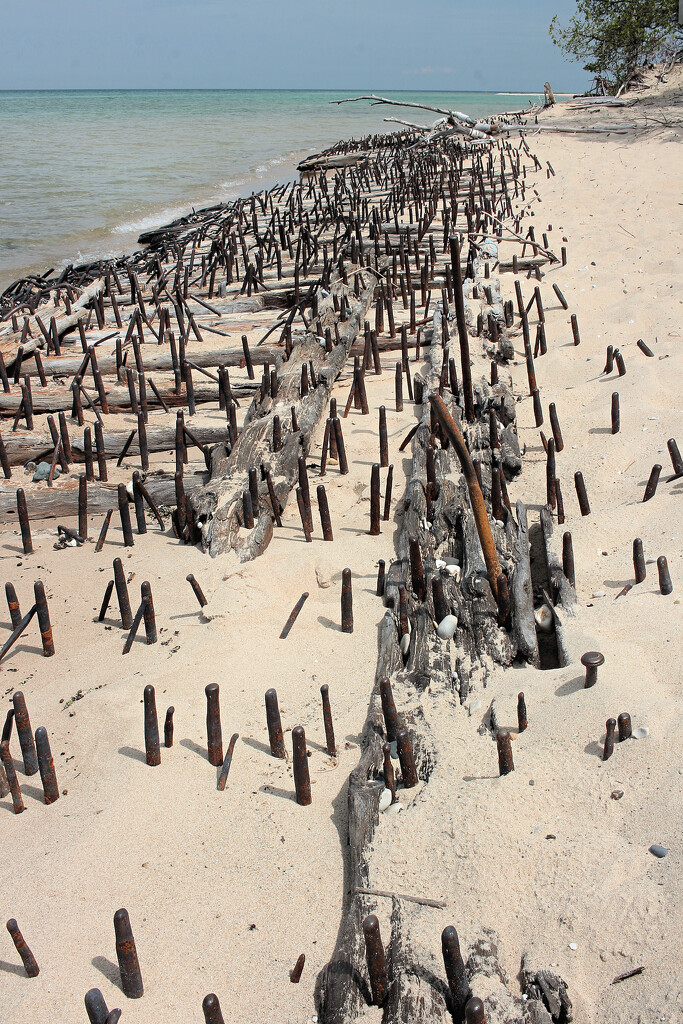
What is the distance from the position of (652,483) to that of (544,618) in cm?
116

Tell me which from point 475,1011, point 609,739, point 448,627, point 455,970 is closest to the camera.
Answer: point 475,1011

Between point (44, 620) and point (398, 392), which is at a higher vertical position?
point (398, 392)

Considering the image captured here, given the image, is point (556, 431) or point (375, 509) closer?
point (375, 509)

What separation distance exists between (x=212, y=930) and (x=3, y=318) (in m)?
7.47

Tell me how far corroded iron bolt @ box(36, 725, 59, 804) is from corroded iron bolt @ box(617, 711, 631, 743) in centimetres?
184

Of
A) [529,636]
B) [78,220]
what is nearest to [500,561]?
[529,636]

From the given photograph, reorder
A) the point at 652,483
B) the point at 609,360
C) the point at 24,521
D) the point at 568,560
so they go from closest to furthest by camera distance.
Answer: the point at 568,560, the point at 652,483, the point at 24,521, the point at 609,360

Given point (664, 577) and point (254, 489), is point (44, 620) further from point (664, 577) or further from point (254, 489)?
point (664, 577)

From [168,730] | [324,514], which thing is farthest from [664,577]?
[168,730]

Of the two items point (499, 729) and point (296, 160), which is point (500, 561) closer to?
point (499, 729)

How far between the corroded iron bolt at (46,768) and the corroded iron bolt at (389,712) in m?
1.13

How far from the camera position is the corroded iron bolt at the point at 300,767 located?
246cm

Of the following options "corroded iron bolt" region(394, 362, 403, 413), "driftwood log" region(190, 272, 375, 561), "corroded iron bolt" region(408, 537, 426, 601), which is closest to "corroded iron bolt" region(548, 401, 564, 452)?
"corroded iron bolt" region(394, 362, 403, 413)

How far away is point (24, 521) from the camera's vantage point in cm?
433
